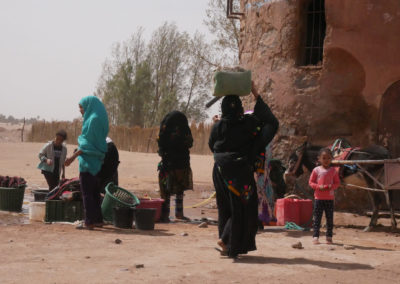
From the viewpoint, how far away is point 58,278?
496 centimetres

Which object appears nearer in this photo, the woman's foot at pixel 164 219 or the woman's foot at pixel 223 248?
the woman's foot at pixel 223 248

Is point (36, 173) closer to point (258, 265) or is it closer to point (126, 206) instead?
point (126, 206)

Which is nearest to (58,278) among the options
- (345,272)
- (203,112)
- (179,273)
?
(179,273)

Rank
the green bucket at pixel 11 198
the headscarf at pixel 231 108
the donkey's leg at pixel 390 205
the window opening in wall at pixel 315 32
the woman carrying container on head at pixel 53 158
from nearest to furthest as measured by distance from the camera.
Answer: the headscarf at pixel 231 108, the donkey's leg at pixel 390 205, the green bucket at pixel 11 198, the woman carrying container on head at pixel 53 158, the window opening in wall at pixel 315 32

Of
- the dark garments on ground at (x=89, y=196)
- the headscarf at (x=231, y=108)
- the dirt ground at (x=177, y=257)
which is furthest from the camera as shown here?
the dark garments on ground at (x=89, y=196)

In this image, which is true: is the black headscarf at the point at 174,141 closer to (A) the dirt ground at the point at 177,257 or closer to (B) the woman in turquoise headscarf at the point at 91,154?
(A) the dirt ground at the point at 177,257

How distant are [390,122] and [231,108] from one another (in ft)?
20.0

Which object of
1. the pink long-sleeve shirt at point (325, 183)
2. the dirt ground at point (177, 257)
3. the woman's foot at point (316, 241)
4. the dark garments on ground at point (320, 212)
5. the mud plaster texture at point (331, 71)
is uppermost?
the mud plaster texture at point (331, 71)

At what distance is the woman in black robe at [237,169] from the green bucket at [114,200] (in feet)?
7.95

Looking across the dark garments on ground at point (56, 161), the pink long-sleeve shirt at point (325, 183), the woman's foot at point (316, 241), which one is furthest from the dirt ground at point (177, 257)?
the dark garments on ground at point (56, 161)

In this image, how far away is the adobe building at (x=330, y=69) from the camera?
11.1 metres

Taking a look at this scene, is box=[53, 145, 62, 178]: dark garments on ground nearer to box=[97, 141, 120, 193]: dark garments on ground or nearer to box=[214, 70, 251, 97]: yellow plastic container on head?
box=[97, 141, 120, 193]: dark garments on ground

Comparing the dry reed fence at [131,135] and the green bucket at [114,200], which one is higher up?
the dry reed fence at [131,135]

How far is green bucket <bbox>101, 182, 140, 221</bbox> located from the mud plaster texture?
3.97 meters
